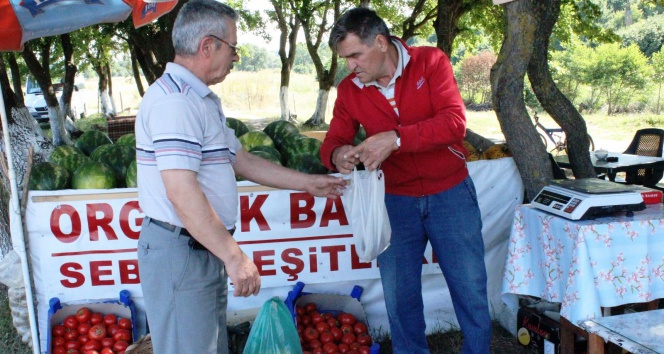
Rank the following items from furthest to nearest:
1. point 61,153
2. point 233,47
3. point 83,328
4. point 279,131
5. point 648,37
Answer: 1. point 648,37
2. point 279,131
3. point 61,153
4. point 83,328
5. point 233,47

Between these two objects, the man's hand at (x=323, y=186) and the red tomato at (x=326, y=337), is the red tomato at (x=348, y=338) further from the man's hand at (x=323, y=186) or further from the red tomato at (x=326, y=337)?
the man's hand at (x=323, y=186)

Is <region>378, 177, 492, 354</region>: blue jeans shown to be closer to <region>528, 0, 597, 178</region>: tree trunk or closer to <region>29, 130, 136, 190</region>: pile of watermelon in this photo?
<region>528, 0, 597, 178</region>: tree trunk

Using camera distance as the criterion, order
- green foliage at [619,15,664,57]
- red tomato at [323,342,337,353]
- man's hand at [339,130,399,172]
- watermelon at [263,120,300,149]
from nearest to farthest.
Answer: man's hand at [339,130,399,172] < red tomato at [323,342,337,353] < watermelon at [263,120,300,149] < green foliage at [619,15,664,57]

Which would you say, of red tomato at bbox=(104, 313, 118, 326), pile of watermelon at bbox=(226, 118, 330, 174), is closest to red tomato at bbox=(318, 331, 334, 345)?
pile of watermelon at bbox=(226, 118, 330, 174)

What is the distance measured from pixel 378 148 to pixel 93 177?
214 centimetres

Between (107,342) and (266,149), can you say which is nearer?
(107,342)

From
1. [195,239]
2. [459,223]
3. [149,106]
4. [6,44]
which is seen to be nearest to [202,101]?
[149,106]

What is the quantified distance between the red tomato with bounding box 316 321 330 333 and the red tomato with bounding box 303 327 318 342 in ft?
0.09

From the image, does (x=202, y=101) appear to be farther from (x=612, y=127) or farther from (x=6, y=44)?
(x=612, y=127)

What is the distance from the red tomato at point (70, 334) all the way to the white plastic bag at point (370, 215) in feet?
6.59

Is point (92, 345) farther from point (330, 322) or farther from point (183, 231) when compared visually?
point (183, 231)

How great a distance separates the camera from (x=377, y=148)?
257 cm

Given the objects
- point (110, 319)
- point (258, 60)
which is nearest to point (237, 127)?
point (110, 319)

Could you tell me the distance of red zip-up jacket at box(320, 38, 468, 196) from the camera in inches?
105
